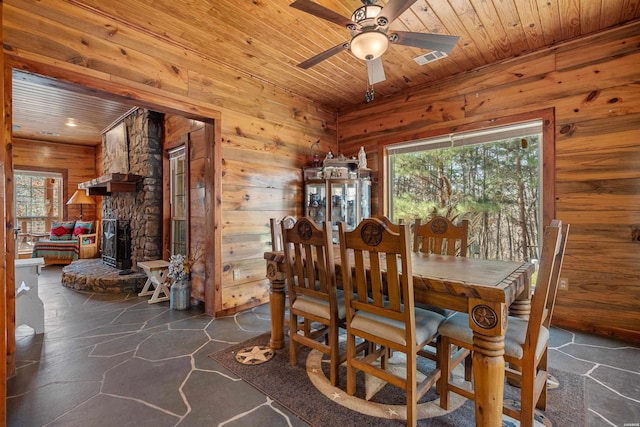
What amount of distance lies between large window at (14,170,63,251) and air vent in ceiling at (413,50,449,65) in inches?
342

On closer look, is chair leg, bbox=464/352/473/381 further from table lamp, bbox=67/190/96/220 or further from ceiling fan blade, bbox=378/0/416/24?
table lamp, bbox=67/190/96/220

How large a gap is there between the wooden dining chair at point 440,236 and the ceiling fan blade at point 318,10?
1.72 metres

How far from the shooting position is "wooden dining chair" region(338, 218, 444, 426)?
4.88 feet

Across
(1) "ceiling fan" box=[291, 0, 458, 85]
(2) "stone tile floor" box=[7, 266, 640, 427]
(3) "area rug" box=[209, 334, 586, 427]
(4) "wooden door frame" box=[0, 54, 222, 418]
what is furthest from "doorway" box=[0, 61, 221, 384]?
(1) "ceiling fan" box=[291, 0, 458, 85]

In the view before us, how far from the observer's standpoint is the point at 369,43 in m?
1.88

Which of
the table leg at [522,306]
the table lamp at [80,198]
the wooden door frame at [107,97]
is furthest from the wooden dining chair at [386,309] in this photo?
the table lamp at [80,198]

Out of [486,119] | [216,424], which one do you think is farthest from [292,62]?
[216,424]

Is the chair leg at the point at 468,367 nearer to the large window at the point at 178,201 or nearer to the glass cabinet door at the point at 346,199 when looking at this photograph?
the glass cabinet door at the point at 346,199

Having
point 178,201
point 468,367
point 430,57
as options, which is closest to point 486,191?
point 430,57

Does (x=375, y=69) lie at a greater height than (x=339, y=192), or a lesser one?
greater

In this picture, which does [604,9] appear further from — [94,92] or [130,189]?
[130,189]

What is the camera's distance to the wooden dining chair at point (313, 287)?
186cm

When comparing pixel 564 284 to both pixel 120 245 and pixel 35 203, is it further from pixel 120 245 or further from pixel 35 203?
pixel 35 203

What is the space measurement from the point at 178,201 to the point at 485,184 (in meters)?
4.31
